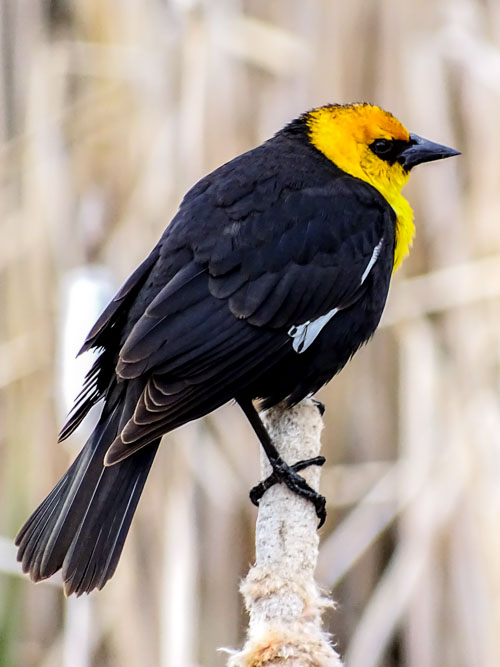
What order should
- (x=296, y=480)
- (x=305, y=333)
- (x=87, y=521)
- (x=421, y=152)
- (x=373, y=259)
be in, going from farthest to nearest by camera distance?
(x=421, y=152) → (x=373, y=259) → (x=305, y=333) → (x=296, y=480) → (x=87, y=521)

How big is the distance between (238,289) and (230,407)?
0.73 metres

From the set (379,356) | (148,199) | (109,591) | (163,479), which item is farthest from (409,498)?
(148,199)

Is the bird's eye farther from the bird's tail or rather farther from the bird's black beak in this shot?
the bird's tail

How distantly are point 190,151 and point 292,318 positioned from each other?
703 millimetres

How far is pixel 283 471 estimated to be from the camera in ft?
6.37

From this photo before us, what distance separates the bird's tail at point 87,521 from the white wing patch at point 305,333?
1.12ft

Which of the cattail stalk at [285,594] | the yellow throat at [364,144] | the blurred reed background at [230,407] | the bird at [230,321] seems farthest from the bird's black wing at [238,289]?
the blurred reed background at [230,407]

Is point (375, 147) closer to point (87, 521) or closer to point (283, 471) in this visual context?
point (283, 471)

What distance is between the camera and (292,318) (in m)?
2.01

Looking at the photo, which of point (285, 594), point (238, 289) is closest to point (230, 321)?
point (238, 289)

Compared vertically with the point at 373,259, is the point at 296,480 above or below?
below

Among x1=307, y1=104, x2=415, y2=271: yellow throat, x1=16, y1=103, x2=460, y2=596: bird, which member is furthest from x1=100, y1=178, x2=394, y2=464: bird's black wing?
x1=307, y1=104, x2=415, y2=271: yellow throat

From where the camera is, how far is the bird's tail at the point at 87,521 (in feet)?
5.81

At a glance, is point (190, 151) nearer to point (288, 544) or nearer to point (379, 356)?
point (379, 356)
